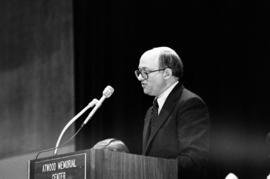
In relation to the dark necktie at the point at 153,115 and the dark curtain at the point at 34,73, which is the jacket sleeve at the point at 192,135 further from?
the dark curtain at the point at 34,73

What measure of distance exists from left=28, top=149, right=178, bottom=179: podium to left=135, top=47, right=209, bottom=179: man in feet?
0.42

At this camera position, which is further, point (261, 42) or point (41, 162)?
point (261, 42)

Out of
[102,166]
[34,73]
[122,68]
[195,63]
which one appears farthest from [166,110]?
[34,73]

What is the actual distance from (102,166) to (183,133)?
2.03ft

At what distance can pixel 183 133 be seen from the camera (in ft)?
11.0

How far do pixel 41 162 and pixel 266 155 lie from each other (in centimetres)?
260

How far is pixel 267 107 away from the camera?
5.26m

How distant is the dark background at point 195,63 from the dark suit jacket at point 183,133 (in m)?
1.97

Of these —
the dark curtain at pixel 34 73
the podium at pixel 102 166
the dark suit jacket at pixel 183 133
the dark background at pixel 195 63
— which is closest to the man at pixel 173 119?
the dark suit jacket at pixel 183 133

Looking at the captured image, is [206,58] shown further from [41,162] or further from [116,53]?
[41,162]

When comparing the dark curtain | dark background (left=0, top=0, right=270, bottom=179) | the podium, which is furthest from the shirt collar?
the dark curtain

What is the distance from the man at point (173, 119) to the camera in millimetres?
3236

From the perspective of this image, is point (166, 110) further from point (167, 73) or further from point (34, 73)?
point (34, 73)

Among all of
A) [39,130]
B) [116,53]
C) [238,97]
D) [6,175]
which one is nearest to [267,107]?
[238,97]
